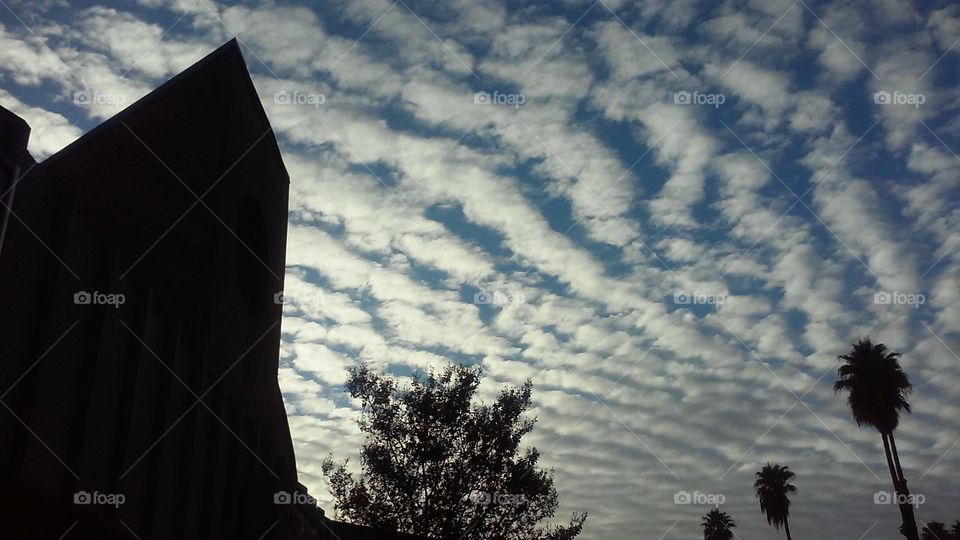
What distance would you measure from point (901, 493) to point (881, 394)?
558 cm

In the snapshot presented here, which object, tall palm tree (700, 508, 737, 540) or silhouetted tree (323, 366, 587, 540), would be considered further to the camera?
tall palm tree (700, 508, 737, 540)

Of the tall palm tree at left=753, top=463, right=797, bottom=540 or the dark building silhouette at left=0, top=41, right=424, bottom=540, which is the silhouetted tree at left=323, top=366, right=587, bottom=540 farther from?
the tall palm tree at left=753, top=463, right=797, bottom=540

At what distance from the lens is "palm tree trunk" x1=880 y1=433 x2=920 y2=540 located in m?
37.2

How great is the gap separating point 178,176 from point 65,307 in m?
6.93

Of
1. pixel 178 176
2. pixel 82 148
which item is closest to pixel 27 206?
pixel 178 176

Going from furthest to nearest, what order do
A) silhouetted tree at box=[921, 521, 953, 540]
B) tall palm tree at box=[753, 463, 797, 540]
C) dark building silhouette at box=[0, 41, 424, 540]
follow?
silhouetted tree at box=[921, 521, 953, 540] < tall palm tree at box=[753, 463, 797, 540] < dark building silhouette at box=[0, 41, 424, 540]

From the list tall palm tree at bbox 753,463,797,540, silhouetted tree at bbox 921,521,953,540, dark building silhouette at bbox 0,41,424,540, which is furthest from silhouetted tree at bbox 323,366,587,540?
silhouetted tree at bbox 921,521,953,540

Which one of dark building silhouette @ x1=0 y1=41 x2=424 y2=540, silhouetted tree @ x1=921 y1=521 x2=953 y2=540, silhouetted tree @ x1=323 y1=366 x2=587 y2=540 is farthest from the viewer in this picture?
silhouetted tree @ x1=921 y1=521 x2=953 y2=540

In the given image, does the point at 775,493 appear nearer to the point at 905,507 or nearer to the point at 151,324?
the point at 905,507

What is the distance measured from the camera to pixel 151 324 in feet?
27.5

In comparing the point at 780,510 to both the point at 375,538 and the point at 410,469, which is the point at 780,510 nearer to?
the point at 410,469

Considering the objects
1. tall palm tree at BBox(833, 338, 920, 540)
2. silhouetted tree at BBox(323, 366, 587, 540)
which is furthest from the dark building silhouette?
tall palm tree at BBox(833, 338, 920, 540)

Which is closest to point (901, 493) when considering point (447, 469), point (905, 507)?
point (905, 507)

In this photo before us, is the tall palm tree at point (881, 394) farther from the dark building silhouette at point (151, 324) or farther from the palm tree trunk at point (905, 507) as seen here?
the dark building silhouette at point (151, 324)
